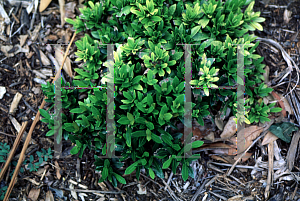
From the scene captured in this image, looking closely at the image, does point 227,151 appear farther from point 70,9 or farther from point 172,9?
point 70,9

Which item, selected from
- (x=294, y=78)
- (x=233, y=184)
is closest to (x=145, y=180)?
(x=233, y=184)

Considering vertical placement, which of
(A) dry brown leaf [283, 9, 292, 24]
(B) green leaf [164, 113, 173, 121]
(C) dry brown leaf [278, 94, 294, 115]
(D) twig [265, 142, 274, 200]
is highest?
(A) dry brown leaf [283, 9, 292, 24]

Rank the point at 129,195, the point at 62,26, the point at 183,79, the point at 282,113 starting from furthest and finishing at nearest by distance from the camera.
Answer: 1. the point at 62,26
2. the point at 282,113
3. the point at 129,195
4. the point at 183,79

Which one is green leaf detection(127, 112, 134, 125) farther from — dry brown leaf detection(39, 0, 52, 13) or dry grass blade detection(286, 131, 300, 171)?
dry brown leaf detection(39, 0, 52, 13)

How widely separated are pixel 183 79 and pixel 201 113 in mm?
416

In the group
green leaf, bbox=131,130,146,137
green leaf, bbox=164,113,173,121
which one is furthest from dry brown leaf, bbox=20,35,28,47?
green leaf, bbox=164,113,173,121

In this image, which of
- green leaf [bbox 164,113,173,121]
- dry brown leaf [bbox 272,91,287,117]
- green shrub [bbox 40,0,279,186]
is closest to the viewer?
green leaf [bbox 164,113,173,121]

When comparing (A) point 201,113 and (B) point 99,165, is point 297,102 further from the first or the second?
(B) point 99,165

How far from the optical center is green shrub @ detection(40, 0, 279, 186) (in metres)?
2.22

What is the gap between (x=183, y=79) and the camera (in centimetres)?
232

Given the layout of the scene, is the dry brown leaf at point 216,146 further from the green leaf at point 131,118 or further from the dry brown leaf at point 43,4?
the dry brown leaf at point 43,4

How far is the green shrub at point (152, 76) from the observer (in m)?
2.22

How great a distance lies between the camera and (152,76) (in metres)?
2.26

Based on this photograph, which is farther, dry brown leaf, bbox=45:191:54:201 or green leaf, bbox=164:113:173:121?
dry brown leaf, bbox=45:191:54:201
